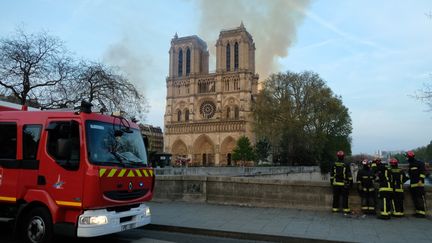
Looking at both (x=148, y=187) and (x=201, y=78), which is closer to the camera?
(x=148, y=187)

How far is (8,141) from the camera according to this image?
7.62m

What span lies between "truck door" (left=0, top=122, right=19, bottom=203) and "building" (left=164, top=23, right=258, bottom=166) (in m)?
81.0

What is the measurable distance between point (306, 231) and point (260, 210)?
3158mm

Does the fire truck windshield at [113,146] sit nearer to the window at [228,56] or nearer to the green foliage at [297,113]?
the green foliage at [297,113]

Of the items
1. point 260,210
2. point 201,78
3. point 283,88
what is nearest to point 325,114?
point 283,88

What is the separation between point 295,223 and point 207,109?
3450 inches

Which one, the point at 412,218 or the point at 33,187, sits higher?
the point at 33,187

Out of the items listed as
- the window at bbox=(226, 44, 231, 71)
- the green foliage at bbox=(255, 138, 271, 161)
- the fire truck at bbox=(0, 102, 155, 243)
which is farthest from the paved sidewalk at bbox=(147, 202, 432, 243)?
the window at bbox=(226, 44, 231, 71)

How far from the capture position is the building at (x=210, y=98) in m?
90.9

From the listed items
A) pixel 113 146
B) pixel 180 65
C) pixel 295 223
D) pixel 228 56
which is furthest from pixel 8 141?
pixel 180 65

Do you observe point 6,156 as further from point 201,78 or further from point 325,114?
point 201,78

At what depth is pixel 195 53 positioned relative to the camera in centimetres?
9750

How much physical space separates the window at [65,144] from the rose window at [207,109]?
88297 millimetres

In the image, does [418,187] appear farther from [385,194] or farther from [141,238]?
[141,238]
